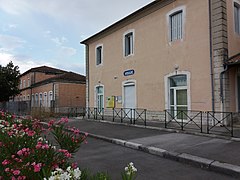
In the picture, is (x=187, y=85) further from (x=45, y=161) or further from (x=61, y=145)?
(x=45, y=161)

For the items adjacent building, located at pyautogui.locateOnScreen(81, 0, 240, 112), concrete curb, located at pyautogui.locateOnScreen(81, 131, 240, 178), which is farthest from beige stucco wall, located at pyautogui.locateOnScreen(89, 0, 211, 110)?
concrete curb, located at pyautogui.locateOnScreen(81, 131, 240, 178)

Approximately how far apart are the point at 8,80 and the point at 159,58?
23.4 metres

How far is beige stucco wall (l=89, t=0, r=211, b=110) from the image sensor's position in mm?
10195

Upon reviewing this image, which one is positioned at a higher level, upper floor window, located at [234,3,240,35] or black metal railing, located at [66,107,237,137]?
upper floor window, located at [234,3,240,35]

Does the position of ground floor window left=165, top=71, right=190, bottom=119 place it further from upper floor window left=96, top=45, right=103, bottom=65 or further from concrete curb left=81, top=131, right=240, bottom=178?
upper floor window left=96, top=45, right=103, bottom=65

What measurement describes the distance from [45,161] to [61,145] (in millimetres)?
768

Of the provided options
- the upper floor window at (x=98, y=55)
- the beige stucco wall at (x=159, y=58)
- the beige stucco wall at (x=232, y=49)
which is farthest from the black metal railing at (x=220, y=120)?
the upper floor window at (x=98, y=55)

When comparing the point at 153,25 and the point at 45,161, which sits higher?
the point at 153,25

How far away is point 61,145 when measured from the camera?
3391 millimetres

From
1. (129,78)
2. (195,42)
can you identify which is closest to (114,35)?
(129,78)

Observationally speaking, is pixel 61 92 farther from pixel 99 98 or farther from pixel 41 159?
pixel 41 159

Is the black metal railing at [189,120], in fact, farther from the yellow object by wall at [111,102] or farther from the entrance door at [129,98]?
the yellow object by wall at [111,102]

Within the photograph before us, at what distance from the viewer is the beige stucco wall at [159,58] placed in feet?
33.4

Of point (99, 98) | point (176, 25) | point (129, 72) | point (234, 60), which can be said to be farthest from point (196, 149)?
point (99, 98)
